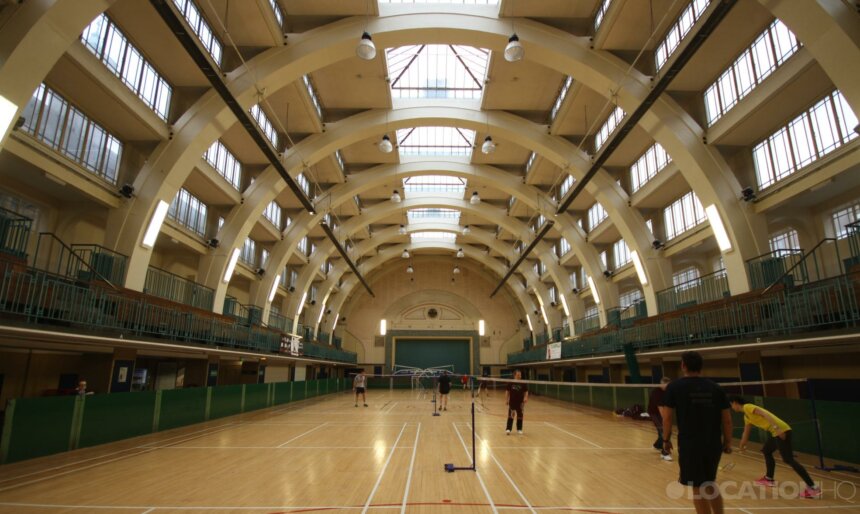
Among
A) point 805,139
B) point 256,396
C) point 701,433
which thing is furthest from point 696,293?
point 256,396

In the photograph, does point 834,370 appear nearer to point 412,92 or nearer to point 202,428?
point 202,428

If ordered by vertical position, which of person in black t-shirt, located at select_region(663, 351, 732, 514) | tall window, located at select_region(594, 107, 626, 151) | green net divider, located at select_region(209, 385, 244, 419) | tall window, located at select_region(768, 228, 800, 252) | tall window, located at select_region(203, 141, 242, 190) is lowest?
green net divider, located at select_region(209, 385, 244, 419)

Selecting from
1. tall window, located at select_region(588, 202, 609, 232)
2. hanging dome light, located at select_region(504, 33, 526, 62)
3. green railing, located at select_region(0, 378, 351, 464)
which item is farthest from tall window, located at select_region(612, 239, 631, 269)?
green railing, located at select_region(0, 378, 351, 464)

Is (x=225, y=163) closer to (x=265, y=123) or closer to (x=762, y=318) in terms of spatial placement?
(x=265, y=123)

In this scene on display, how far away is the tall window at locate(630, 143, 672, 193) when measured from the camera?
895 inches

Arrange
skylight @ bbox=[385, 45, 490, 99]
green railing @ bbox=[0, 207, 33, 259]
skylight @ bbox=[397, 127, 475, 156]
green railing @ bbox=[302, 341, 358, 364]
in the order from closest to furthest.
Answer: green railing @ bbox=[0, 207, 33, 259]
skylight @ bbox=[385, 45, 490, 99]
skylight @ bbox=[397, 127, 475, 156]
green railing @ bbox=[302, 341, 358, 364]

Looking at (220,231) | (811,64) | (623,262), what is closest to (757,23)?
(811,64)

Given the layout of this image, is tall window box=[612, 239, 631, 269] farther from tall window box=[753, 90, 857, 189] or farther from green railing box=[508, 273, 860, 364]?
tall window box=[753, 90, 857, 189]

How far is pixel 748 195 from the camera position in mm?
17031

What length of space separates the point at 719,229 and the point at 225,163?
2316 cm

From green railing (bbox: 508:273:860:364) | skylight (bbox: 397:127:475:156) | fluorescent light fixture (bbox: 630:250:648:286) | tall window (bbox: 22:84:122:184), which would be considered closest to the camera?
green railing (bbox: 508:273:860:364)

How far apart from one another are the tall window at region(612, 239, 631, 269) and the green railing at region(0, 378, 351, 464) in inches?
976

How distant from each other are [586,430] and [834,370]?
7.58 meters

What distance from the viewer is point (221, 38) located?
1867 centimetres
